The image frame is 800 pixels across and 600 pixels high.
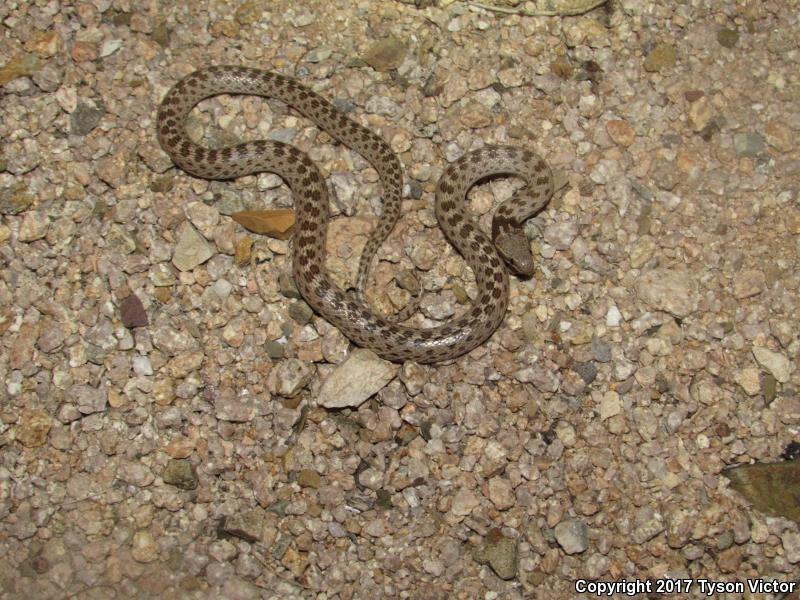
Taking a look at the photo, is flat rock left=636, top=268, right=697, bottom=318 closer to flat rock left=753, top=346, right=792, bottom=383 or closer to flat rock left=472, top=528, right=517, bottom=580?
flat rock left=753, top=346, right=792, bottom=383

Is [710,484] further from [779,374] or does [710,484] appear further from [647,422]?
[779,374]

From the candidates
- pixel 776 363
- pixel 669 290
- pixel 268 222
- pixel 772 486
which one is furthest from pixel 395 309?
pixel 772 486

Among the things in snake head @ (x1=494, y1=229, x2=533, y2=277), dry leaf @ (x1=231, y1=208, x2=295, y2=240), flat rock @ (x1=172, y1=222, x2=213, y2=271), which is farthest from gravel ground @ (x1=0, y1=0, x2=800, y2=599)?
snake head @ (x1=494, y1=229, x2=533, y2=277)

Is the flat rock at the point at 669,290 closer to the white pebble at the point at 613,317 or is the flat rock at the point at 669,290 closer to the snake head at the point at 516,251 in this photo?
the white pebble at the point at 613,317

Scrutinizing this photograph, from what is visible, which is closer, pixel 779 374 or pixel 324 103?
pixel 779 374

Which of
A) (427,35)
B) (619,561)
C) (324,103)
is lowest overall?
(619,561)

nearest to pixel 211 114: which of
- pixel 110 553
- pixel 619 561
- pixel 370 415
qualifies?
pixel 370 415

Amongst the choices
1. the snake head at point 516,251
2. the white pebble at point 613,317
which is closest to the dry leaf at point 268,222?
the snake head at point 516,251
